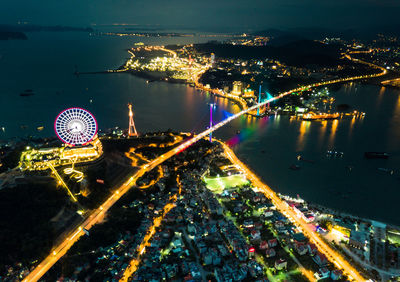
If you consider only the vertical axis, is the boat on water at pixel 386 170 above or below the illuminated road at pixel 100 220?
above

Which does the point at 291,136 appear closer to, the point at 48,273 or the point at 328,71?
the point at 48,273

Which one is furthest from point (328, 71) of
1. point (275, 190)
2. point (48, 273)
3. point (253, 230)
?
point (48, 273)

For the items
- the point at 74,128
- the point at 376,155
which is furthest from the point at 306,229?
the point at 74,128

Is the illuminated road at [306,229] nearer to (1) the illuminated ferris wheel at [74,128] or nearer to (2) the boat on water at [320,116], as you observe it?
(1) the illuminated ferris wheel at [74,128]

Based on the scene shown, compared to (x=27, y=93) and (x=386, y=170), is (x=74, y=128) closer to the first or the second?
(x=386, y=170)

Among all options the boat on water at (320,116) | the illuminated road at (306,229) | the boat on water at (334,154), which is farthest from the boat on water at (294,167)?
the boat on water at (320,116)
